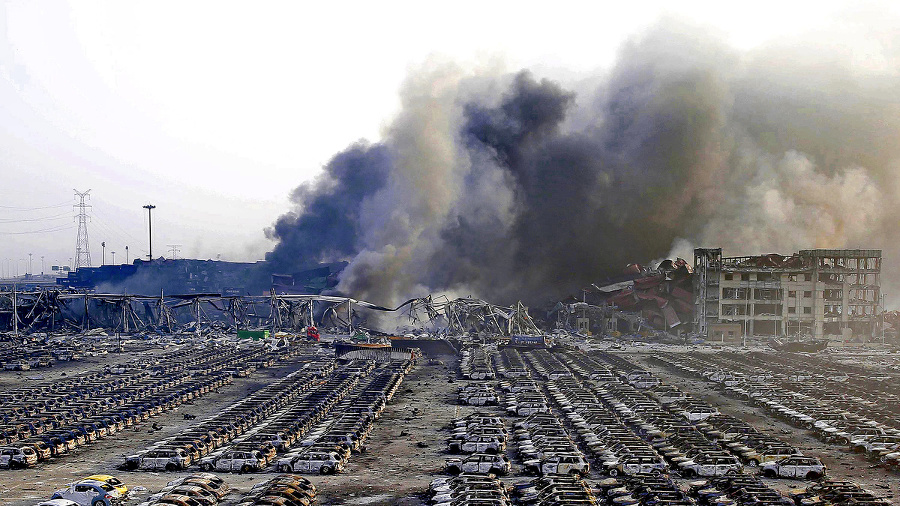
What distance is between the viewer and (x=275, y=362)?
A: 79.9m

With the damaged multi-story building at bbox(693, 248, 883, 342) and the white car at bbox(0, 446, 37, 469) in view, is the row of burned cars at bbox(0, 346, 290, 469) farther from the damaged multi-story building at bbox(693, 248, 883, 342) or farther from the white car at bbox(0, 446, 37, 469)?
the damaged multi-story building at bbox(693, 248, 883, 342)

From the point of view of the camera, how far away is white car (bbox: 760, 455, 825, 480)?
3372cm

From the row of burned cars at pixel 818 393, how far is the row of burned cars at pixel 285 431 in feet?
71.7

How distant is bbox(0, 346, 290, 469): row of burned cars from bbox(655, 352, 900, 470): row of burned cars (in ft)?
112

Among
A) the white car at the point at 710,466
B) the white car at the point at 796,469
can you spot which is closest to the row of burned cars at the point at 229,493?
the white car at the point at 710,466

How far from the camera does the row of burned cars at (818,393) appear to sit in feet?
135

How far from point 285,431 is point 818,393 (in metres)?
34.5

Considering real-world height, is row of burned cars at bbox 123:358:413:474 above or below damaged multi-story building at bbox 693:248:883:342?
below

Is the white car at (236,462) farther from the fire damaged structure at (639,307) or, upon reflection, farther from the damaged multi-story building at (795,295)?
the fire damaged structure at (639,307)

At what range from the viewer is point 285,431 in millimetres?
40750

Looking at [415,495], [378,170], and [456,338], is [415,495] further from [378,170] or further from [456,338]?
[378,170]

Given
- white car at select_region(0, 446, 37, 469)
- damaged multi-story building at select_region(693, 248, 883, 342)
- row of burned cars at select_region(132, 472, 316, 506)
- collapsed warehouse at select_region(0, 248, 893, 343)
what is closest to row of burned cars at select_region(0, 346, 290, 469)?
white car at select_region(0, 446, 37, 469)

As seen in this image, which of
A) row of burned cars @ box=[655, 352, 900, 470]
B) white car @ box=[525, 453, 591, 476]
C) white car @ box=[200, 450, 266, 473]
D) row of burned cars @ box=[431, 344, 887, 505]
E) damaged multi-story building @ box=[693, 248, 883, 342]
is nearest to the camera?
row of burned cars @ box=[431, 344, 887, 505]

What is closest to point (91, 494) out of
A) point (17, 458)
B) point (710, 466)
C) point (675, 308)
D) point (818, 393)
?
point (17, 458)
